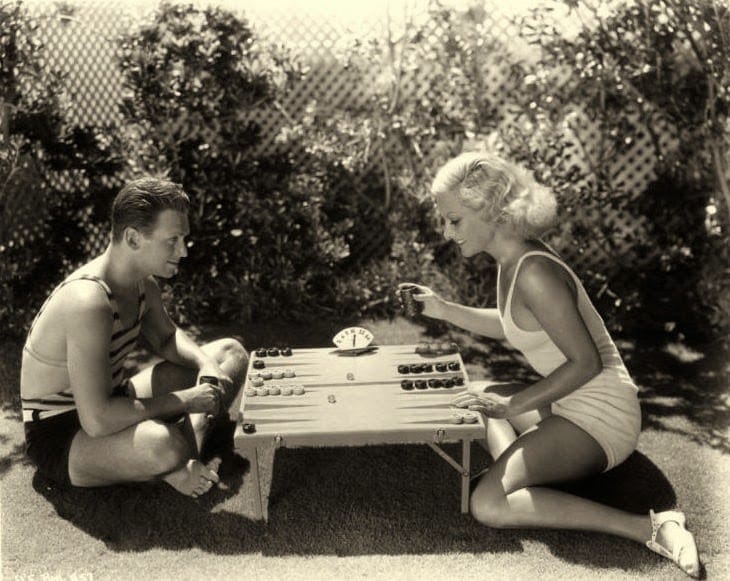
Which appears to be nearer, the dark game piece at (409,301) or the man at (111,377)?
the man at (111,377)

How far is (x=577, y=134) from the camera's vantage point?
19.1 ft

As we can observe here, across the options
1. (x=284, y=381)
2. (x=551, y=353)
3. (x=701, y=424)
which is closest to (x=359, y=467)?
(x=284, y=381)

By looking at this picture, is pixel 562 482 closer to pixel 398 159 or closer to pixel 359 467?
pixel 359 467

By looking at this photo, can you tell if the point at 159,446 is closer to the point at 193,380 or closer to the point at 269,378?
the point at 269,378

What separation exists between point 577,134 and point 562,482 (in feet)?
9.93

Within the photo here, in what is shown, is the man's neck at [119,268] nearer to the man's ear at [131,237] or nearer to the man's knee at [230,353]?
the man's ear at [131,237]

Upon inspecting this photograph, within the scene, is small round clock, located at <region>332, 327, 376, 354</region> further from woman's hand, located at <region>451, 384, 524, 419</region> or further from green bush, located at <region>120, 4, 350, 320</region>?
green bush, located at <region>120, 4, 350, 320</region>

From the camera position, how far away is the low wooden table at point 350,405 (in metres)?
3.36

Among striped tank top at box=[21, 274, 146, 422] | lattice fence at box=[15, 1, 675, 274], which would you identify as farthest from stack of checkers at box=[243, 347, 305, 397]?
lattice fence at box=[15, 1, 675, 274]

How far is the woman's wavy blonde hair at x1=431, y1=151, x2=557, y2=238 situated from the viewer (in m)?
3.58

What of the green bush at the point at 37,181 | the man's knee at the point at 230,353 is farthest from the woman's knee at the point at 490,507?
the green bush at the point at 37,181

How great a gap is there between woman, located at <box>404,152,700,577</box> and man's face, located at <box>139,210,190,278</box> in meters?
1.17

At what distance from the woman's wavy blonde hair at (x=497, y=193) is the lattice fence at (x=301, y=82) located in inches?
95.6

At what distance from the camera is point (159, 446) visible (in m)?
3.51
